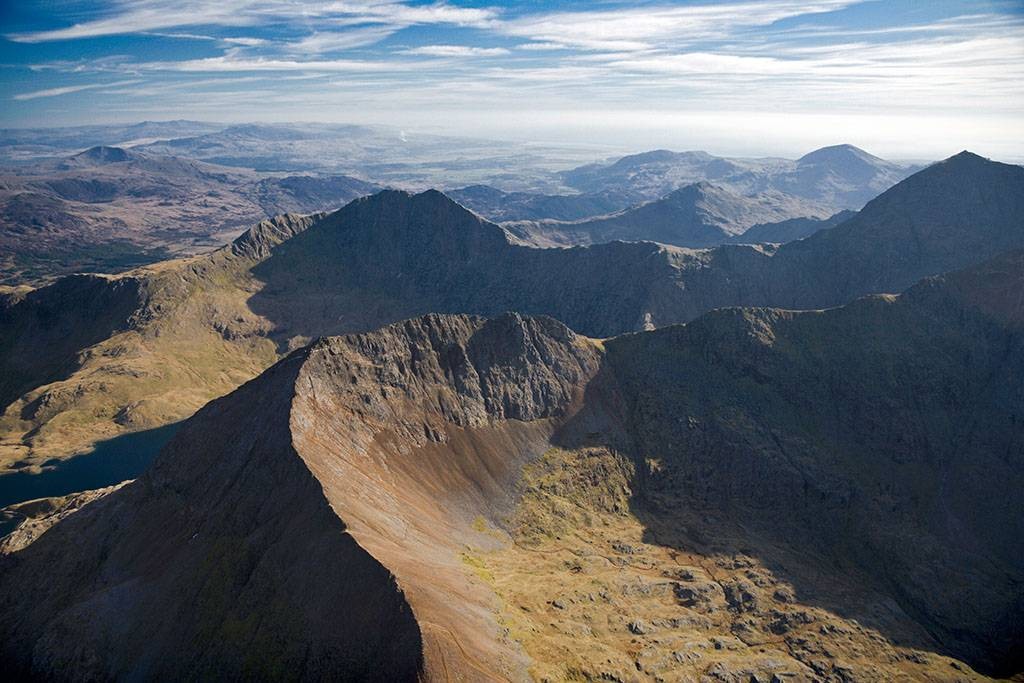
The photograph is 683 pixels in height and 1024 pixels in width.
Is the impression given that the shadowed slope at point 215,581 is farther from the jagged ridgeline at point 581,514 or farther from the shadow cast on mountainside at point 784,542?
the shadow cast on mountainside at point 784,542

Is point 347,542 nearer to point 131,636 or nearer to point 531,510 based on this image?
point 131,636

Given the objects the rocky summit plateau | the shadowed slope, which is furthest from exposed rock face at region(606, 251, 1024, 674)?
the shadowed slope

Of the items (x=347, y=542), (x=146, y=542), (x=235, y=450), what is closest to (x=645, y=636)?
(x=347, y=542)

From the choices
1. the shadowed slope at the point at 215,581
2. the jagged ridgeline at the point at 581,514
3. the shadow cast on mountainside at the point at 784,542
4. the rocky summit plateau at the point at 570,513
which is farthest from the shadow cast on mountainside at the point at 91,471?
the shadow cast on mountainside at the point at 784,542

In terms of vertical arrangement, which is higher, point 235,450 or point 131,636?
point 235,450

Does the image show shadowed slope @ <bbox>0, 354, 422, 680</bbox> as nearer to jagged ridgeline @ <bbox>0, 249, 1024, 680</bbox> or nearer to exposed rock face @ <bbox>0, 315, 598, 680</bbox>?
exposed rock face @ <bbox>0, 315, 598, 680</bbox>

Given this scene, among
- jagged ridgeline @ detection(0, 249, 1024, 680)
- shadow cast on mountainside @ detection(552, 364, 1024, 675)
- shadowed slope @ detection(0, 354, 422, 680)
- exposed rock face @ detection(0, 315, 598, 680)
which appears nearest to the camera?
shadowed slope @ detection(0, 354, 422, 680)

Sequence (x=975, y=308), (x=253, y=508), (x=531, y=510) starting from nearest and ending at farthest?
(x=253, y=508), (x=531, y=510), (x=975, y=308)
